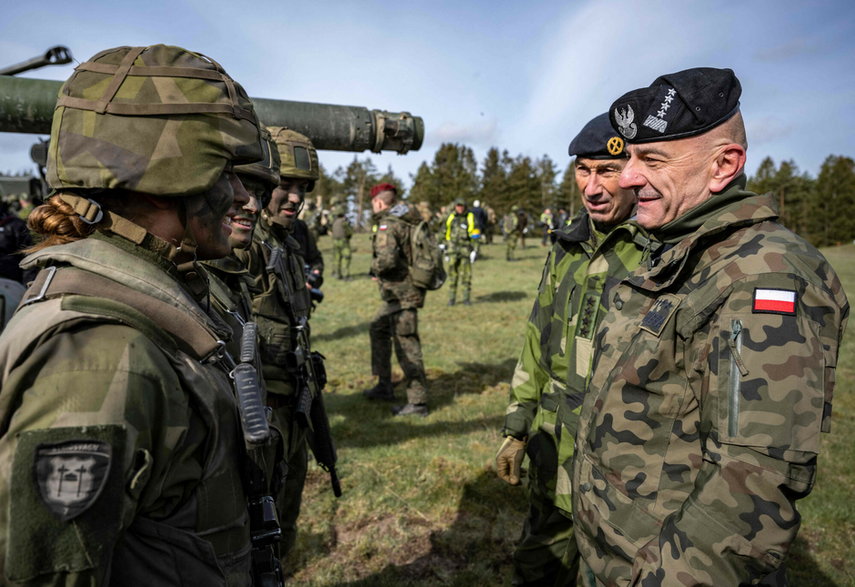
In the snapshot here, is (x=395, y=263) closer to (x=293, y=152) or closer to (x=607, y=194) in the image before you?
(x=293, y=152)

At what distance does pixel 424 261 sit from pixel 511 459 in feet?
14.1

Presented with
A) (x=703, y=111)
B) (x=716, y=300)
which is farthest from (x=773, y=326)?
(x=703, y=111)

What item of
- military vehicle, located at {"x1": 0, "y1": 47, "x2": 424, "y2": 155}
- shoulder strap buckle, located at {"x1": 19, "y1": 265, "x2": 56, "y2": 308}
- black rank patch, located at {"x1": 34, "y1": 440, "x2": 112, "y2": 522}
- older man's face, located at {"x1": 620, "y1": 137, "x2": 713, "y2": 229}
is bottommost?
black rank patch, located at {"x1": 34, "y1": 440, "x2": 112, "y2": 522}

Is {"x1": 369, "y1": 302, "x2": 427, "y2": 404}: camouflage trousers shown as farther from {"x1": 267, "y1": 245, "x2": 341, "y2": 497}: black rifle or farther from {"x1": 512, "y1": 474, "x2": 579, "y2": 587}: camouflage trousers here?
{"x1": 512, "y1": 474, "x2": 579, "y2": 587}: camouflage trousers

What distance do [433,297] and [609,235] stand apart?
12.3 metres

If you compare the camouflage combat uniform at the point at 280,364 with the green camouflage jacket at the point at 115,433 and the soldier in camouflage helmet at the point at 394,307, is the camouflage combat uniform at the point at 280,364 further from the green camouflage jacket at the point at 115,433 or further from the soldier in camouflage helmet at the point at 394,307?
the soldier in camouflage helmet at the point at 394,307

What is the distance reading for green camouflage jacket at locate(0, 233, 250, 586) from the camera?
0.98m

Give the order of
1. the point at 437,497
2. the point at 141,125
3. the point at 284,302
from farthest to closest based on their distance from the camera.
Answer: the point at 437,497, the point at 284,302, the point at 141,125

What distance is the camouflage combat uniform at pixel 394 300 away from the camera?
6758 millimetres

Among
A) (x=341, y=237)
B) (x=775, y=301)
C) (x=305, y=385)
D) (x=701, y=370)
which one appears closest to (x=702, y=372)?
(x=701, y=370)

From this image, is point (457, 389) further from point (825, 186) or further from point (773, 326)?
point (825, 186)

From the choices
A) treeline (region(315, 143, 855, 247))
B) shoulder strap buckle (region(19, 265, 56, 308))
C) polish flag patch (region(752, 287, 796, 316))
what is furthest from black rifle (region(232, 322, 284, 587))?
treeline (region(315, 143, 855, 247))

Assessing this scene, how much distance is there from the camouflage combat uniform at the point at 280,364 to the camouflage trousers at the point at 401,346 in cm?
309

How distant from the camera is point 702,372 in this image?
1.57 m
